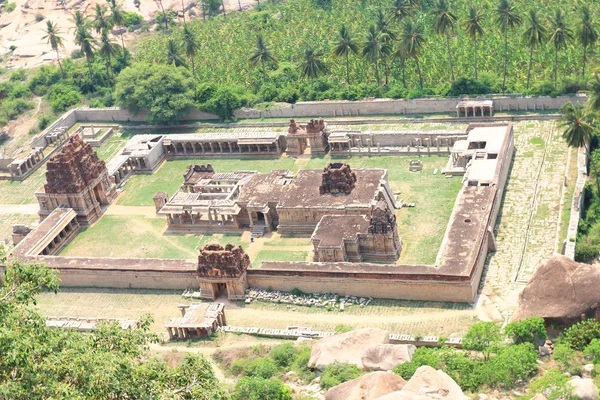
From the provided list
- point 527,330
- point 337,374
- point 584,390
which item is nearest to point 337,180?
point 337,374

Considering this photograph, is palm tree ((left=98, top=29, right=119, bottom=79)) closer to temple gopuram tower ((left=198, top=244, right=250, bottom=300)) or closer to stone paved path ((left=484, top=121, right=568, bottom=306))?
temple gopuram tower ((left=198, top=244, right=250, bottom=300))

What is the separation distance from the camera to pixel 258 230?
7619 centimetres

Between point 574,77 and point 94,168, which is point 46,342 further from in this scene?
point 574,77

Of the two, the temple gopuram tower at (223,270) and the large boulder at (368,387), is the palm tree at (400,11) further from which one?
the large boulder at (368,387)

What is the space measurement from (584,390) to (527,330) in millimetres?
8982

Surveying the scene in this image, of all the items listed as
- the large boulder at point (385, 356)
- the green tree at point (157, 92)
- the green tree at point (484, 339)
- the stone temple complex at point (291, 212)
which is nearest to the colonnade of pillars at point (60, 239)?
the stone temple complex at point (291, 212)

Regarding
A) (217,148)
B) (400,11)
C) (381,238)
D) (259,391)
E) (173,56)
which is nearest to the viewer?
(259,391)

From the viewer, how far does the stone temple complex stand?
6544 cm

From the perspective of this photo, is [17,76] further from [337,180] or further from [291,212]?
[337,180]

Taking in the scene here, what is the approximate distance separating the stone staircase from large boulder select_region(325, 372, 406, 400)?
95.7 ft

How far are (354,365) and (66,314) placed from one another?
27.8 metres

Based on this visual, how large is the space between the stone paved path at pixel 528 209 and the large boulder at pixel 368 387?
18321mm

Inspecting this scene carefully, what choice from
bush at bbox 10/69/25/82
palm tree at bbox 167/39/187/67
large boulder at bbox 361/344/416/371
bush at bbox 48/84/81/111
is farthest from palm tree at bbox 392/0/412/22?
large boulder at bbox 361/344/416/371

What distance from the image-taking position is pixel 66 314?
6900 cm
